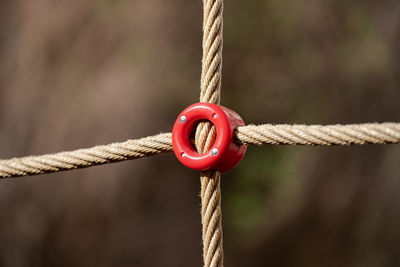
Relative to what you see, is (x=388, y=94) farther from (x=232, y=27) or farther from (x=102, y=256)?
(x=102, y=256)

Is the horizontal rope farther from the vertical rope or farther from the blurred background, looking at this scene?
the blurred background

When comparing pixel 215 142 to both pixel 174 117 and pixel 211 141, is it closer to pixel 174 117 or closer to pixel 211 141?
pixel 211 141

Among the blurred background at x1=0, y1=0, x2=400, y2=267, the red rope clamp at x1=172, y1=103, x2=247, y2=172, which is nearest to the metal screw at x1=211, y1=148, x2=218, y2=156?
Result: the red rope clamp at x1=172, y1=103, x2=247, y2=172

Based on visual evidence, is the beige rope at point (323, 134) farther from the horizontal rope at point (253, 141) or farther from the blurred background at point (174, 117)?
the blurred background at point (174, 117)

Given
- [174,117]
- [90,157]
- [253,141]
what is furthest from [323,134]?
[174,117]

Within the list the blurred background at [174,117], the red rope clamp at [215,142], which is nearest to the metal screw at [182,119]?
the red rope clamp at [215,142]

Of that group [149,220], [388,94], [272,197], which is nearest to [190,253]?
[149,220]
